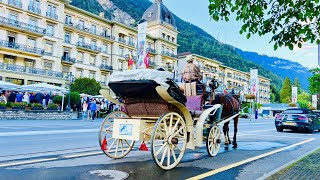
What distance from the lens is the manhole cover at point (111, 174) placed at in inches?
197

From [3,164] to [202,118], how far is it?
4.39 metres

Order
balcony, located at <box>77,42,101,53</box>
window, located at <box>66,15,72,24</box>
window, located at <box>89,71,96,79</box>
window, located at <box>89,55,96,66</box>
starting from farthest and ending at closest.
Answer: window, located at <box>89,55,96,66</box> → window, located at <box>89,71,96,79</box> → balcony, located at <box>77,42,101,53</box> → window, located at <box>66,15,72,24</box>

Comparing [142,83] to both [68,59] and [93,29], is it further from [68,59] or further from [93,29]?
[93,29]

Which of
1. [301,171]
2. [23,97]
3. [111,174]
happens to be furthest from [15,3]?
[301,171]

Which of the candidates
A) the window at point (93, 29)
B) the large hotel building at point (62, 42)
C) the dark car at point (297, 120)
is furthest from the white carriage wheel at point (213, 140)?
the window at point (93, 29)

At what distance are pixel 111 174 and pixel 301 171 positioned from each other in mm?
3731

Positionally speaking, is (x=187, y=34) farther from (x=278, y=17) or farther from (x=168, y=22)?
(x=278, y=17)

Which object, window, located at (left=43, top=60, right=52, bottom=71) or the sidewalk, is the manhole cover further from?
window, located at (left=43, top=60, right=52, bottom=71)

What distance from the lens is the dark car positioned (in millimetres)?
17562

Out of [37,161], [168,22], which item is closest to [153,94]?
[37,161]

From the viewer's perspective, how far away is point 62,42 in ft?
165

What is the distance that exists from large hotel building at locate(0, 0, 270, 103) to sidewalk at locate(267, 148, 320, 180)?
2661cm

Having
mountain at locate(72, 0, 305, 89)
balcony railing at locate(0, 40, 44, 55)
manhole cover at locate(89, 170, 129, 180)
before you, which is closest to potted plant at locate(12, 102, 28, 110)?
manhole cover at locate(89, 170, 129, 180)

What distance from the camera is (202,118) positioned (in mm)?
6852
